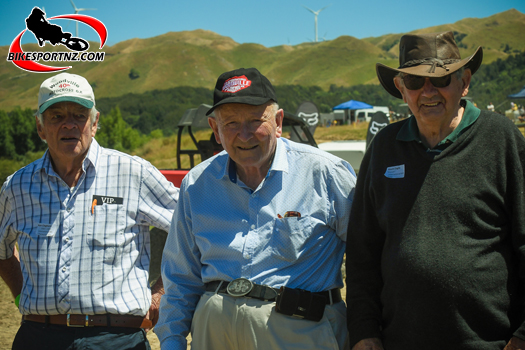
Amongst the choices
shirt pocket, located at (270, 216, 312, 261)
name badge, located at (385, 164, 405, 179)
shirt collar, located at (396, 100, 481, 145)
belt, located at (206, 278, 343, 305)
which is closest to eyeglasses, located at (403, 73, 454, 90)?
shirt collar, located at (396, 100, 481, 145)

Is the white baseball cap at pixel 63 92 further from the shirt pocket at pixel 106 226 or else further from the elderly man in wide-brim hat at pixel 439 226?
the elderly man in wide-brim hat at pixel 439 226

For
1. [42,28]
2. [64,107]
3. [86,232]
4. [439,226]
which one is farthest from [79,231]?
[42,28]

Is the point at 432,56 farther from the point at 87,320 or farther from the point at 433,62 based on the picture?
the point at 87,320

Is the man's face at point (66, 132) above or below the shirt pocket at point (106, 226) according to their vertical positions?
above

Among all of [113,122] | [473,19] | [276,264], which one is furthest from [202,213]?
[473,19]

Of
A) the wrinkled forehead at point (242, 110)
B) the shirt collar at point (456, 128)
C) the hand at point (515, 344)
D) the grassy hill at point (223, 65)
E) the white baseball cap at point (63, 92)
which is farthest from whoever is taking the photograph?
the grassy hill at point (223, 65)

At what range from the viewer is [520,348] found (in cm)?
167

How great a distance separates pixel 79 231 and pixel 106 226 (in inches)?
5.2

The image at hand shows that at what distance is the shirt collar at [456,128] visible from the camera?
1.89 metres

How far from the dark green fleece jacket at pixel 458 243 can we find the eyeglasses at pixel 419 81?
0.64ft

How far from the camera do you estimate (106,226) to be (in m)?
2.43

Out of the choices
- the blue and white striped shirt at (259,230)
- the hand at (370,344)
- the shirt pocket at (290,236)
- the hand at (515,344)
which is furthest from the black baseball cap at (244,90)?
the hand at (515,344)

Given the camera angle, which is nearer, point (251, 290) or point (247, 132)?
point (251, 290)

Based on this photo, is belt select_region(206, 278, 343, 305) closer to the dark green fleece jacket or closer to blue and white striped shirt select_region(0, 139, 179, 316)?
the dark green fleece jacket
